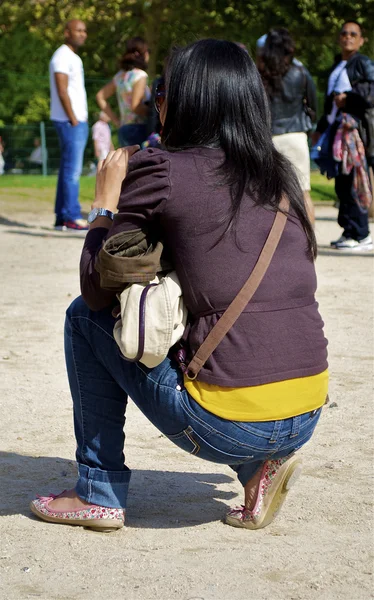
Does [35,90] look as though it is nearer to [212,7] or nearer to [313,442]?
[212,7]

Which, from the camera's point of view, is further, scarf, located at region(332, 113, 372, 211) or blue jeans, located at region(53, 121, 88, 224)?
blue jeans, located at region(53, 121, 88, 224)

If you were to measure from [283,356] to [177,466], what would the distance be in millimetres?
1125

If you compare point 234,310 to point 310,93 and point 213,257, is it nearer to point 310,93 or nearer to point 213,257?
point 213,257

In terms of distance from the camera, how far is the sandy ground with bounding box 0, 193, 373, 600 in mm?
2836

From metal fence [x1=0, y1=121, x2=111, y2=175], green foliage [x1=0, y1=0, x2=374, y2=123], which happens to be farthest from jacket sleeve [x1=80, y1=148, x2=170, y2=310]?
green foliage [x1=0, y1=0, x2=374, y2=123]

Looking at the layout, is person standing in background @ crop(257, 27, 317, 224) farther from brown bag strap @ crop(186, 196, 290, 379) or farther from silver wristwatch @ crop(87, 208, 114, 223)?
brown bag strap @ crop(186, 196, 290, 379)

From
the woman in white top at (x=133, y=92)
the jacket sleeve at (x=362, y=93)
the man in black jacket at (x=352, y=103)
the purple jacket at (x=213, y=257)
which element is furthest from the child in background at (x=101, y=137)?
the purple jacket at (x=213, y=257)

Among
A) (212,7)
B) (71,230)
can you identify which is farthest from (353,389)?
(212,7)

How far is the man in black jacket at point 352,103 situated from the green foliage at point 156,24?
17.6m

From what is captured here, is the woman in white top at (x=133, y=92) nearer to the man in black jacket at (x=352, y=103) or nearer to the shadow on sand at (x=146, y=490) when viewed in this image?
the man in black jacket at (x=352, y=103)

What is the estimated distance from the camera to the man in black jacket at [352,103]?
29.8 ft

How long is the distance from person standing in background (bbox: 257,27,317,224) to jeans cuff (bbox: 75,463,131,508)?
5.66m

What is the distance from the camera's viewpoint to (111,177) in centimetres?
306

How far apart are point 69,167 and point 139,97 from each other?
1.00 m
